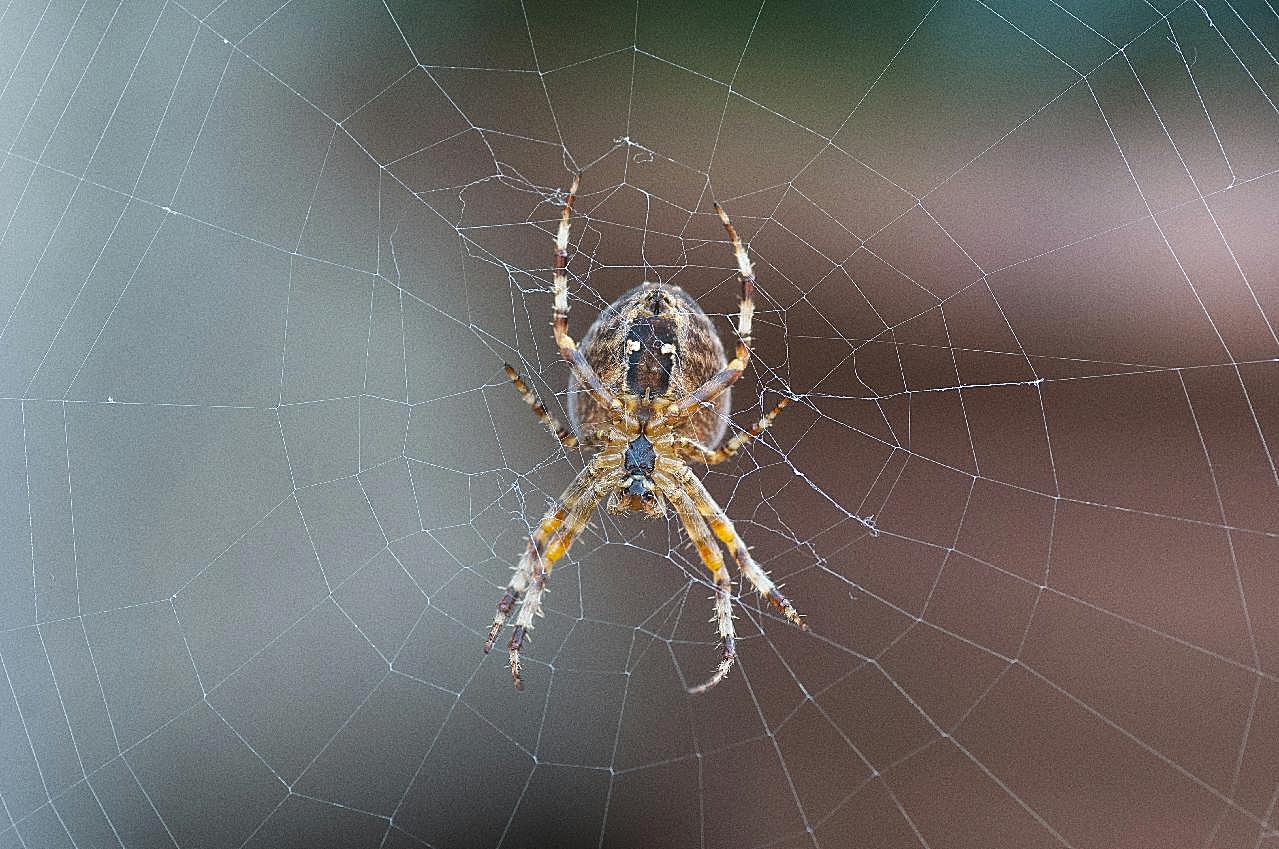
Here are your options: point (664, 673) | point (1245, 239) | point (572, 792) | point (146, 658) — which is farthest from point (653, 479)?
point (146, 658)

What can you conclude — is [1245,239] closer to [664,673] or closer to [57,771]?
[664,673]

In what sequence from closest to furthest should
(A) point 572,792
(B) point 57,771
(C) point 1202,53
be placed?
(C) point 1202,53, (B) point 57,771, (A) point 572,792

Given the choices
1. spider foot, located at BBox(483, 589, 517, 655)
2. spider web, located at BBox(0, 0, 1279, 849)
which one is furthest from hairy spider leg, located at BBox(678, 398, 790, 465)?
spider foot, located at BBox(483, 589, 517, 655)

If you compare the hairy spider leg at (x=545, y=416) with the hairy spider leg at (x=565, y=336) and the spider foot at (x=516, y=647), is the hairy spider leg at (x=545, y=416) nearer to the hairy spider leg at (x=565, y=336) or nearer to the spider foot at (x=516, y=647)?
the hairy spider leg at (x=565, y=336)

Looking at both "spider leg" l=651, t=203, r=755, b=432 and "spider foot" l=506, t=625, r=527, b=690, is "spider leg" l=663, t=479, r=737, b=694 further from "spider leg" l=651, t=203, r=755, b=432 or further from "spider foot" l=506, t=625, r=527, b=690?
"spider foot" l=506, t=625, r=527, b=690

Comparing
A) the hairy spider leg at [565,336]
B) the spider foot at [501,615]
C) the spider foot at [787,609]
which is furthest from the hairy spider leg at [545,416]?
the spider foot at [787,609]

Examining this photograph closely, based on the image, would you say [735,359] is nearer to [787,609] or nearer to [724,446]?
[724,446]

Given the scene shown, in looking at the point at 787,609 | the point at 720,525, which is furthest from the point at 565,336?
the point at 787,609
